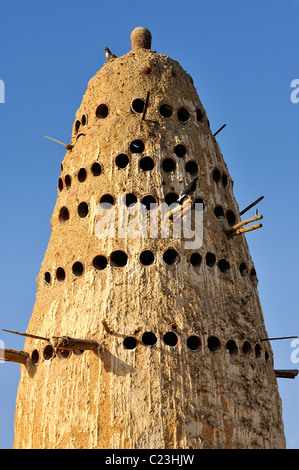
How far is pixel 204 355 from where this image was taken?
17406 millimetres

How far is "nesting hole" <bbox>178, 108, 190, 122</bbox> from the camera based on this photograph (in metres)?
20.5

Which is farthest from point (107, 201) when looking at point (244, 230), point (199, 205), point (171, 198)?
point (244, 230)

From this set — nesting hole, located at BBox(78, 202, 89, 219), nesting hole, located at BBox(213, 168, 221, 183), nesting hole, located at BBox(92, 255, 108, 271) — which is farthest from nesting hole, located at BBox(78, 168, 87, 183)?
nesting hole, located at BBox(213, 168, 221, 183)

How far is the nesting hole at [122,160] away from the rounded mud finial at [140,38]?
4233mm

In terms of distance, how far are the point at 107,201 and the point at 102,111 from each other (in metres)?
2.92

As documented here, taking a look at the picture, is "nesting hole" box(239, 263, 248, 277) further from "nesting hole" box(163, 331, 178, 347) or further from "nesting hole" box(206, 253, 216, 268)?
"nesting hole" box(163, 331, 178, 347)

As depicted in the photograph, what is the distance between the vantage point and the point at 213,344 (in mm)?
17922

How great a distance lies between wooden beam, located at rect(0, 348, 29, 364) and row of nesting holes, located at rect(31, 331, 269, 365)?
0.83 ft

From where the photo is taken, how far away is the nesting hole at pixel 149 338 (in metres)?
17.2

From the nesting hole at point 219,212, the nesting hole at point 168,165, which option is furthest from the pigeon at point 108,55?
the nesting hole at point 219,212

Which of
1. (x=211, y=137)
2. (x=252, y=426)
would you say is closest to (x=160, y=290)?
(x=252, y=426)

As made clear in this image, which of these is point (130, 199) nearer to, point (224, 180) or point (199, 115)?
point (224, 180)

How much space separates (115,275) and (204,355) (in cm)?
277

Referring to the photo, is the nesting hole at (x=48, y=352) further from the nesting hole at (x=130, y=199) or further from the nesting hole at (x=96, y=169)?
the nesting hole at (x=96, y=169)
